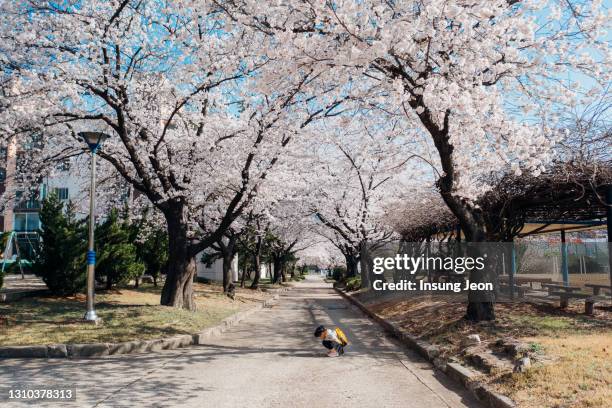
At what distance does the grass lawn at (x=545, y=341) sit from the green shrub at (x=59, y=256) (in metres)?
9.97

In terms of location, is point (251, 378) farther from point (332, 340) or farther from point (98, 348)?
point (98, 348)

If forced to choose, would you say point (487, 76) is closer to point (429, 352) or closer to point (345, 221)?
point (429, 352)

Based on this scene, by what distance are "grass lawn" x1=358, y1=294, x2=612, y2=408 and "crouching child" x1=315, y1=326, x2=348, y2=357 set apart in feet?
6.22

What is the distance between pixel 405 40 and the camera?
7727mm

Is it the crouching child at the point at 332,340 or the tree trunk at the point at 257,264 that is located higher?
the tree trunk at the point at 257,264

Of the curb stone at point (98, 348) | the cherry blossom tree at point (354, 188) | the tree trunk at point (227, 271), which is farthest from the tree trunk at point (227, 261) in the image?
the curb stone at point (98, 348)

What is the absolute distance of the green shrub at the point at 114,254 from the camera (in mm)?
18453

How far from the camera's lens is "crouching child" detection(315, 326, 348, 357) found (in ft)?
31.1

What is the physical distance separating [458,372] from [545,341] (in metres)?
1.84

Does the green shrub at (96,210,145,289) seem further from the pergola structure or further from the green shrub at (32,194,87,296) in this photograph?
the pergola structure

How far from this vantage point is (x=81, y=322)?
1169 centimetres

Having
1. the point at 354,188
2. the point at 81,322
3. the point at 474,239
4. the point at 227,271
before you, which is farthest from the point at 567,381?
the point at 354,188

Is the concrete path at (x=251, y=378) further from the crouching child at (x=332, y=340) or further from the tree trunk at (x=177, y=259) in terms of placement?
the tree trunk at (x=177, y=259)

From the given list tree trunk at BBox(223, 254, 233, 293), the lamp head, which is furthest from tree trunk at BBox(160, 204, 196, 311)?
tree trunk at BBox(223, 254, 233, 293)
